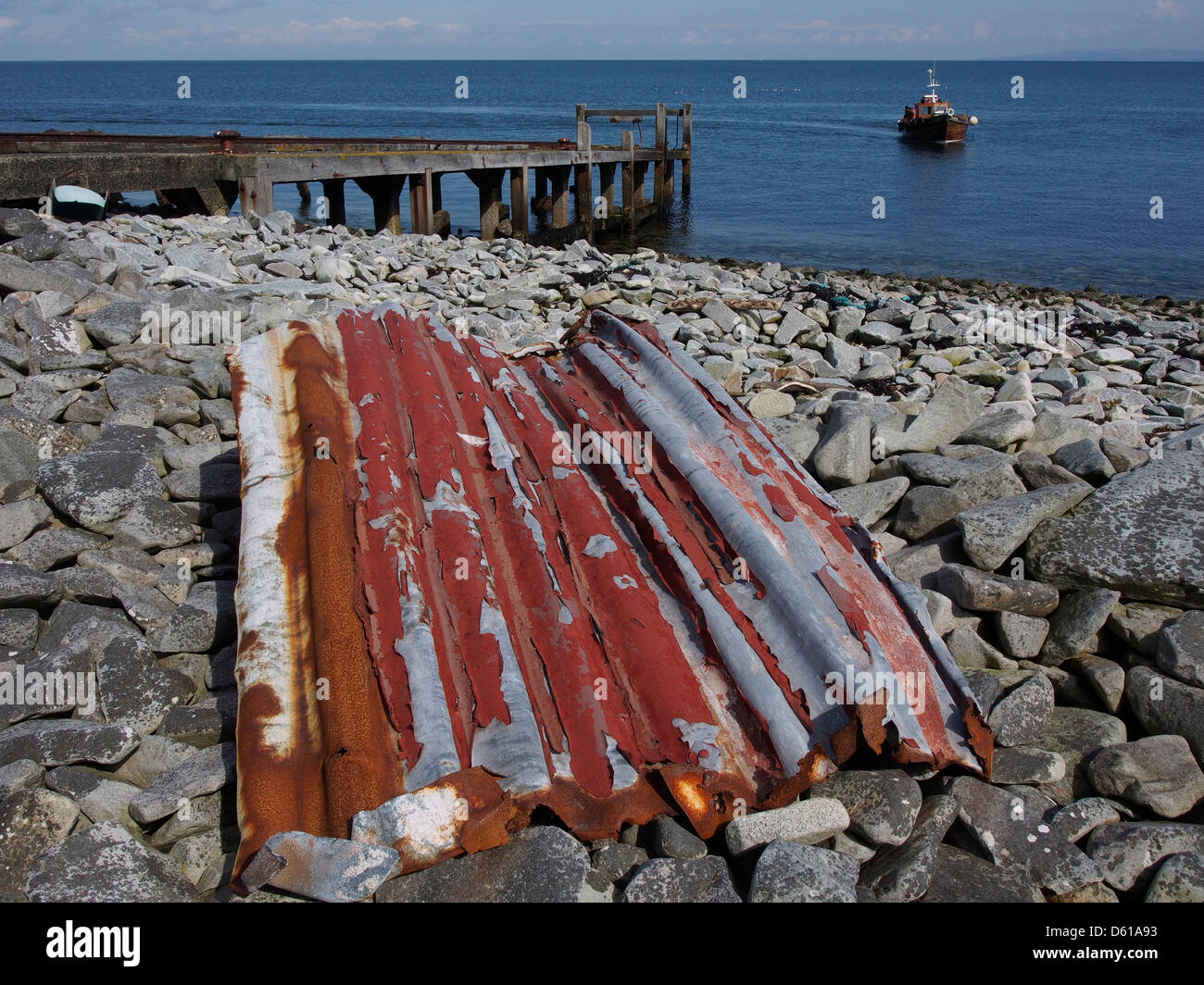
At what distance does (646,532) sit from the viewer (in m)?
3.13

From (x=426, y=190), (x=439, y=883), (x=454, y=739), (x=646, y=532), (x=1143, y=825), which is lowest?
(x=1143, y=825)

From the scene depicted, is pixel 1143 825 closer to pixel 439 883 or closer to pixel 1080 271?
pixel 439 883

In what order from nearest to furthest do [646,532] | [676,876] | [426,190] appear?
[676,876], [646,532], [426,190]

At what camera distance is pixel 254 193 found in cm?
1417

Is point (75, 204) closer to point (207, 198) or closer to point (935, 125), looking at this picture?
point (207, 198)

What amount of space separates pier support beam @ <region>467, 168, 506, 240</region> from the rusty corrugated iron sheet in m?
18.0

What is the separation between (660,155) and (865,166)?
60.7ft

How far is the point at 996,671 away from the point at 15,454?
454 cm

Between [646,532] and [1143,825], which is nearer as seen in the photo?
[1143,825]

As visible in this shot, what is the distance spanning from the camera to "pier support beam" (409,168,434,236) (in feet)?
59.5

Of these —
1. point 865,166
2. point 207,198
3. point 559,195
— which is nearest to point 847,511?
point 207,198

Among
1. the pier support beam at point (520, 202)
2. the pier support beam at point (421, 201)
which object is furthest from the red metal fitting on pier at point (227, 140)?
the pier support beam at point (520, 202)

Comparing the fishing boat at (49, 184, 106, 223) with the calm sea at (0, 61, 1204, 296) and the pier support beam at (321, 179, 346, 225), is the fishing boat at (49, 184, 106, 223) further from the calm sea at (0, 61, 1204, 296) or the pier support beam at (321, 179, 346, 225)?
the calm sea at (0, 61, 1204, 296)

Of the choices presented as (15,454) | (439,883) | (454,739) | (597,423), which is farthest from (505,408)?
(15,454)
